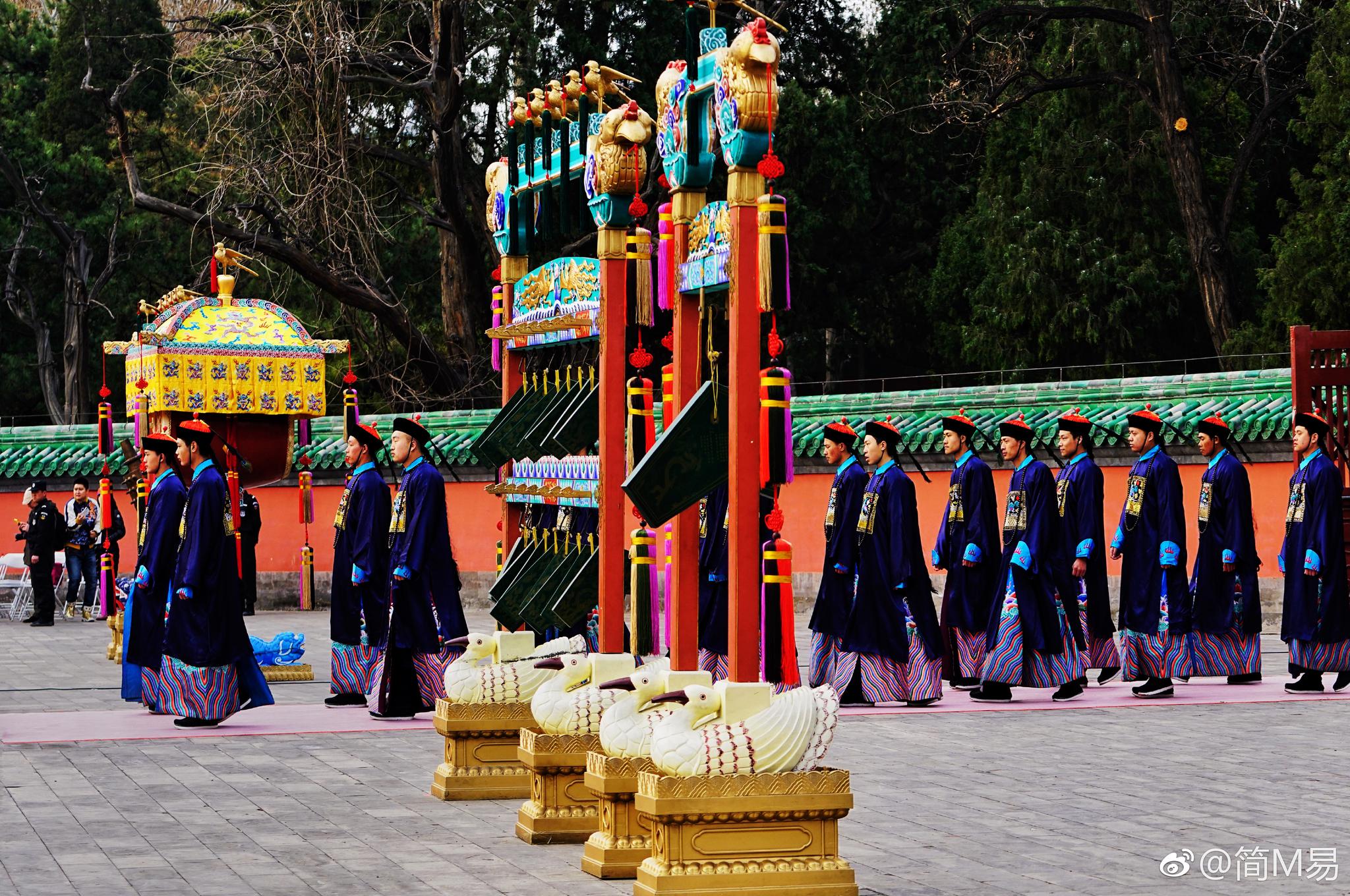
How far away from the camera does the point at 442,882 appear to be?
237 inches

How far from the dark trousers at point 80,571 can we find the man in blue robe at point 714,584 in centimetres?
1089

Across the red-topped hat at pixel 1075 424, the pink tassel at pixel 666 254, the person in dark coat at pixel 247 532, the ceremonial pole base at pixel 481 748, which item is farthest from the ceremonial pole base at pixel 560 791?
the person in dark coat at pixel 247 532

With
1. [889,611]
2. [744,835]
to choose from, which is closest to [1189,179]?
[889,611]

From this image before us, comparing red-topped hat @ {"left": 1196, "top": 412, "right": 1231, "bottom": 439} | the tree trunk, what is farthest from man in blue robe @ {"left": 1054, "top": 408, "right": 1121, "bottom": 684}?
the tree trunk

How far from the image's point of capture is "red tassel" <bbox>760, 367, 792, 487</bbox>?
6074 mm

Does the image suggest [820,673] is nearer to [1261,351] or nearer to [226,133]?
[1261,351]

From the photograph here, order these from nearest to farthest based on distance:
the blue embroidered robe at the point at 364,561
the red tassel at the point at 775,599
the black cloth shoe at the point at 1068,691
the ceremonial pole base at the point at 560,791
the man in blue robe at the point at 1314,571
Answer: the red tassel at the point at 775,599 → the ceremonial pole base at the point at 560,791 → the blue embroidered robe at the point at 364,561 → the black cloth shoe at the point at 1068,691 → the man in blue robe at the point at 1314,571

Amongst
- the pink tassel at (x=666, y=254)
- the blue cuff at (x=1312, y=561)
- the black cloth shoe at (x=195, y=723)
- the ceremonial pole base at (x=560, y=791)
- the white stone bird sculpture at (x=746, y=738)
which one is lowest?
the black cloth shoe at (x=195, y=723)

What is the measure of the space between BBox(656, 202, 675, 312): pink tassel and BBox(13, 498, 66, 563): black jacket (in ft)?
45.2

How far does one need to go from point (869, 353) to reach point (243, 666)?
16.8 metres

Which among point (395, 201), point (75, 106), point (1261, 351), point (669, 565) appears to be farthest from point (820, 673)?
point (75, 106)

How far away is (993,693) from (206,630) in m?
4.77

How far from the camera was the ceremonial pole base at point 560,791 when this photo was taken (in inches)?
269

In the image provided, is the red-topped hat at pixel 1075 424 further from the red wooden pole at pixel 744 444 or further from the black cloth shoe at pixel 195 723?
the red wooden pole at pixel 744 444
